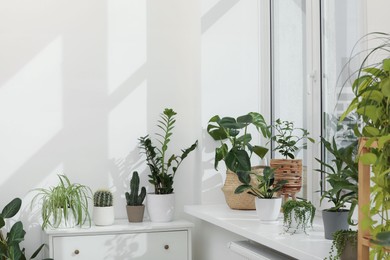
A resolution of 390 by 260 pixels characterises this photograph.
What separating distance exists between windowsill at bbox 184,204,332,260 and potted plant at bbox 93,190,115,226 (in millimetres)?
477

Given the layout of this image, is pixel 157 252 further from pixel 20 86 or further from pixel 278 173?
pixel 20 86

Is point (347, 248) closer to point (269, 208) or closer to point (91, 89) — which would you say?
point (269, 208)

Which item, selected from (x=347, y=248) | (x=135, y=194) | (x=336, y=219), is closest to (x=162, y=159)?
(x=135, y=194)

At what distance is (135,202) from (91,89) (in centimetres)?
78

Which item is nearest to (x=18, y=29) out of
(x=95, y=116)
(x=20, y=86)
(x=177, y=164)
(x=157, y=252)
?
(x=20, y=86)

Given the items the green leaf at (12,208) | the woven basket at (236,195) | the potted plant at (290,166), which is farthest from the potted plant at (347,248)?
the green leaf at (12,208)

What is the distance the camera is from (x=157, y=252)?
3572mm

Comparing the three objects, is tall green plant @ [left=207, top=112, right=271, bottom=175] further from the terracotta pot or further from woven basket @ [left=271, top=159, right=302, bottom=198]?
the terracotta pot

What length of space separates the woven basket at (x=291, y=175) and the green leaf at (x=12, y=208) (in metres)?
1.48

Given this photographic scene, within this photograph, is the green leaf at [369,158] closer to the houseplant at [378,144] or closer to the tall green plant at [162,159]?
the houseplant at [378,144]

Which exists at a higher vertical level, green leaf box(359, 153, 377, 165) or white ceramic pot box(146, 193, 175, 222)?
green leaf box(359, 153, 377, 165)

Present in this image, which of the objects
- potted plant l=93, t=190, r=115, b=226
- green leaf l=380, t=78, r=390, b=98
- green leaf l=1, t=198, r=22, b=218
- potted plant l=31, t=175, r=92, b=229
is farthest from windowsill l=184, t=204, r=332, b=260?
green leaf l=1, t=198, r=22, b=218

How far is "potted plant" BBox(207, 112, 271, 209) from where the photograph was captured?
10.8 ft

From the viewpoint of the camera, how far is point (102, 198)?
3557 mm
